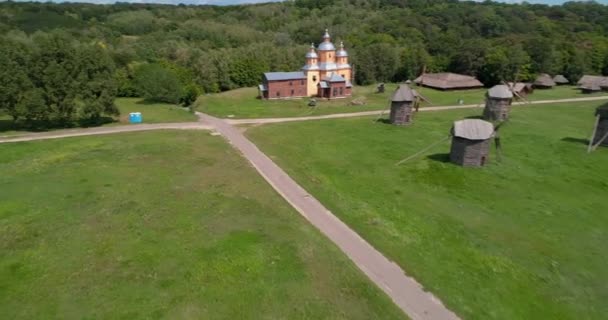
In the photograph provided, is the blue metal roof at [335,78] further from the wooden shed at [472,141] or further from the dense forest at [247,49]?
the wooden shed at [472,141]

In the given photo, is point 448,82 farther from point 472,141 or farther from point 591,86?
point 472,141

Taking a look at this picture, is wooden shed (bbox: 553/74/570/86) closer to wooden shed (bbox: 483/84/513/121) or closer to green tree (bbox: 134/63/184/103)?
wooden shed (bbox: 483/84/513/121)

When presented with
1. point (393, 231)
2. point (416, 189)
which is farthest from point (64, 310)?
point (416, 189)

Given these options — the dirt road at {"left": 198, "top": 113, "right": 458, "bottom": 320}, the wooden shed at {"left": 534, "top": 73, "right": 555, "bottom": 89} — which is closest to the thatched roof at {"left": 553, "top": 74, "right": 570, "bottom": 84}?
the wooden shed at {"left": 534, "top": 73, "right": 555, "bottom": 89}

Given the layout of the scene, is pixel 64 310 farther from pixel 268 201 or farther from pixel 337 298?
pixel 268 201

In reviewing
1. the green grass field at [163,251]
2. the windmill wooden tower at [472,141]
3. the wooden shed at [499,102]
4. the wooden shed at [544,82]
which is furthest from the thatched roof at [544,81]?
the green grass field at [163,251]

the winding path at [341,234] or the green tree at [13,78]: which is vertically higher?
the green tree at [13,78]
